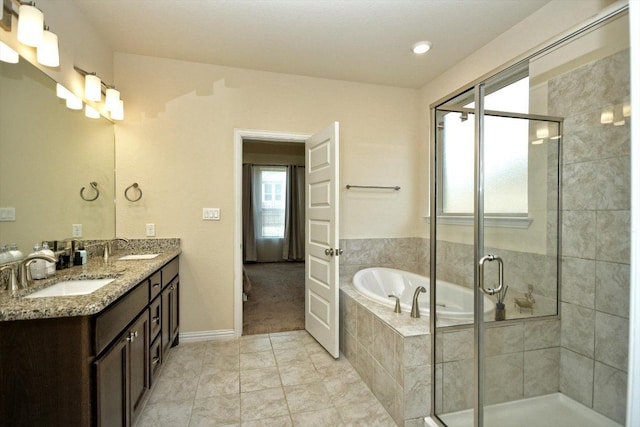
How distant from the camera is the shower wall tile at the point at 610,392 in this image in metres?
1.26

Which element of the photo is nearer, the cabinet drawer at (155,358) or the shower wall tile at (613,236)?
the shower wall tile at (613,236)

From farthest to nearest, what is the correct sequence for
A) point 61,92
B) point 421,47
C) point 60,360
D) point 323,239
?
point 323,239 < point 421,47 < point 61,92 < point 60,360

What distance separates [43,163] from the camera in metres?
1.70

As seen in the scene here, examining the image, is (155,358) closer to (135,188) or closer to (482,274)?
(135,188)

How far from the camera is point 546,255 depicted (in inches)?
67.8

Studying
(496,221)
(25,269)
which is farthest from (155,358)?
(496,221)

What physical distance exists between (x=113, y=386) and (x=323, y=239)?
1710 millimetres

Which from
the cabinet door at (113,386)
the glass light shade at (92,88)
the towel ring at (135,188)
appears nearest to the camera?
the cabinet door at (113,386)

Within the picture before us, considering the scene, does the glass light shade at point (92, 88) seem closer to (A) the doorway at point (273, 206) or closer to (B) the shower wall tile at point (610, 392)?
(B) the shower wall tile at point (610, 392)

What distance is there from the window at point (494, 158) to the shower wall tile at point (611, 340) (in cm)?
66

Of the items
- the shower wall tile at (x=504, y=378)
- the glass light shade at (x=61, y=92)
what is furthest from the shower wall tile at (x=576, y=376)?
the glass light shade at (x=61, y=92)

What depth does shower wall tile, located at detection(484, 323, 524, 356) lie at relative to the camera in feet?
5.16

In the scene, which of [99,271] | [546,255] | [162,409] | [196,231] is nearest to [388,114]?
[546,255]

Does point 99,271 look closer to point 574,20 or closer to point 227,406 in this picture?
point 227,406
